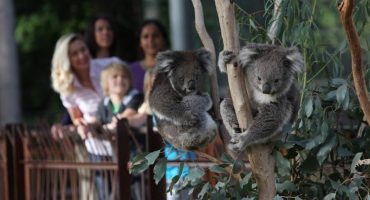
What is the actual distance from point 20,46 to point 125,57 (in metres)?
4.37

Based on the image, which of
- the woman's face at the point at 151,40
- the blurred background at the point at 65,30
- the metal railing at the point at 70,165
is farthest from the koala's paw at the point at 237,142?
the woman's face at the point at 151,40

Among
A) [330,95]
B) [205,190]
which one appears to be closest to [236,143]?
[205,190]

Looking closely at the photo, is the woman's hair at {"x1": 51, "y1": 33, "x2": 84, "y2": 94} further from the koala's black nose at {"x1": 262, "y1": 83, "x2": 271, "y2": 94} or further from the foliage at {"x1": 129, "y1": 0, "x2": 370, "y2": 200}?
the koala's black nose at {"x1": 262, "y1": 83, "x2": 271, "y2": 94}

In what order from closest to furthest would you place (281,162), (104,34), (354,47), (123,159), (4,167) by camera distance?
(354,47)
(281,162)
(123,159)
(4,167)
(104,34)

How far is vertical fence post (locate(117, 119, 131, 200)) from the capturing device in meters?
4.26

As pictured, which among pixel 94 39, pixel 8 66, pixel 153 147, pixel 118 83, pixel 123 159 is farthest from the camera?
pixel 8 66

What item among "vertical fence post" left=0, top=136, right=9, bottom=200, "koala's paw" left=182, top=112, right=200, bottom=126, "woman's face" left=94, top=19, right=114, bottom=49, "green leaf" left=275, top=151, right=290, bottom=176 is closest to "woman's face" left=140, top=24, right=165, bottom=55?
"woman's face" left=94, top=19, right=114, bottom=49

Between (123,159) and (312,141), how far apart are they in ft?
5.39

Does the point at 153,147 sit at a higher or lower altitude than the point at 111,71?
lower

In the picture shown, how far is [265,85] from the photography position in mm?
2719

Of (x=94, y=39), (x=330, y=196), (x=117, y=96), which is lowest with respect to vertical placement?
(x=330, y=196)

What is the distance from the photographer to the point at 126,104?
5.10 m

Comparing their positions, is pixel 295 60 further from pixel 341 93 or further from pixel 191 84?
pixel 191 84

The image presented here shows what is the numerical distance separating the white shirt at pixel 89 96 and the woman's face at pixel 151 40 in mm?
209
